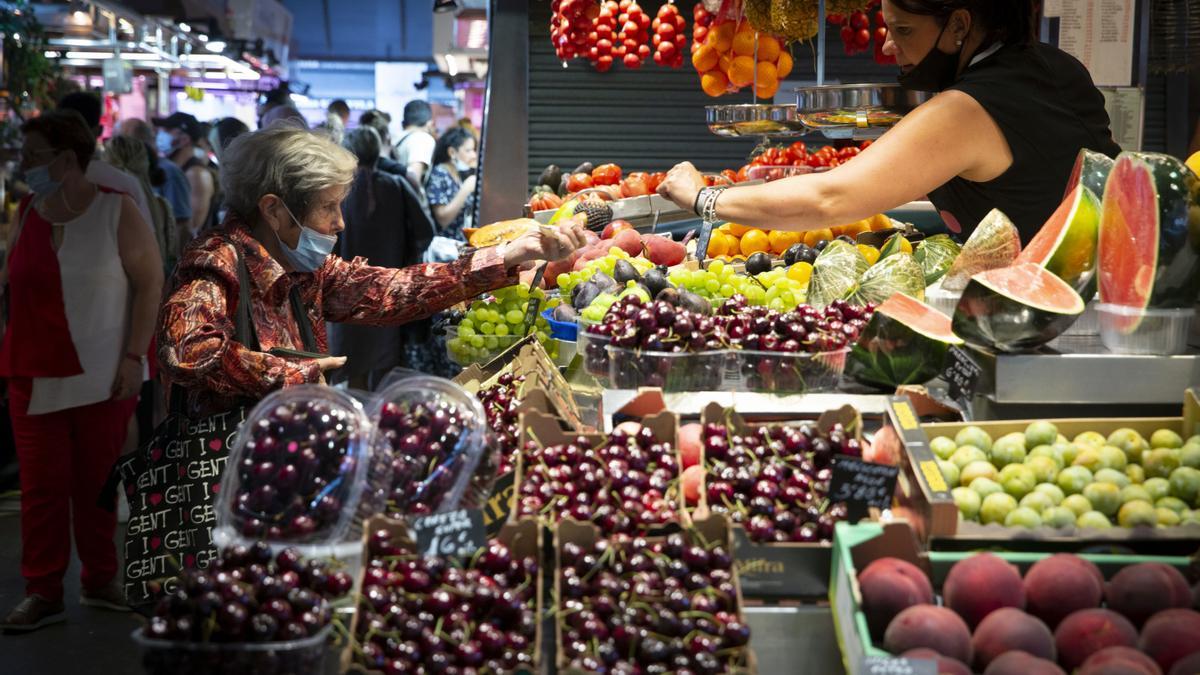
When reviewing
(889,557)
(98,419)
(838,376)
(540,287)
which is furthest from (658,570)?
(98,419)

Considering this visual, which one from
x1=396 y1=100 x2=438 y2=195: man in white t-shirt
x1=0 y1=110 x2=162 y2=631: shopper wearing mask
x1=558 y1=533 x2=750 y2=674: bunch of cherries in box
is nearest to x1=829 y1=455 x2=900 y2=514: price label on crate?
x1=558 y1=533 x2=750 y2=674: bunch of cherries in box

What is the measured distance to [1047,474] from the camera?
1932 millimetres

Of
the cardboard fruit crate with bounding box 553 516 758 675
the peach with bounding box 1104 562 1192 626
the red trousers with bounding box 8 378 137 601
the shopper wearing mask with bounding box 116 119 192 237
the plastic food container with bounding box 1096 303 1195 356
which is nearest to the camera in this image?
the peach with bounding box 1104 562 1192 626

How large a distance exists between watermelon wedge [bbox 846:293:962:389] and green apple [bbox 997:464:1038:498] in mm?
387

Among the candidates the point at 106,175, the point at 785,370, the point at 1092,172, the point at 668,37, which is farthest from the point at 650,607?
the point at 668,37

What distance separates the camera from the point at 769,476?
197cm

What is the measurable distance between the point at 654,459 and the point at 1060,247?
0.89 meters

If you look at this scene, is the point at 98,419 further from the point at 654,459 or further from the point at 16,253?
the point at 654,459

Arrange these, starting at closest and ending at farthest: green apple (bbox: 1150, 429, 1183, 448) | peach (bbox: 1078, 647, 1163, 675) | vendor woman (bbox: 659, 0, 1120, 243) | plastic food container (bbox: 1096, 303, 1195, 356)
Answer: peach (bbox: 1078, 647, 1163, 675) < green apple (bbox: 1150, 429, 1183, 448) < plastic food container (bbox: 1096, 303, 1195, 356) < vendor woman (bbox: 659, 0, 1120, 243)

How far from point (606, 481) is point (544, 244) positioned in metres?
1.55

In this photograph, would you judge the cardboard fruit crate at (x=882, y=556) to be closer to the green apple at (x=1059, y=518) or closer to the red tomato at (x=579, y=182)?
the green apple at (x=1059, y=518)

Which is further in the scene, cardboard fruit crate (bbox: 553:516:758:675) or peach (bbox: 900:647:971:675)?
cardboard fruit crate (bbox: 553:516:758:675)

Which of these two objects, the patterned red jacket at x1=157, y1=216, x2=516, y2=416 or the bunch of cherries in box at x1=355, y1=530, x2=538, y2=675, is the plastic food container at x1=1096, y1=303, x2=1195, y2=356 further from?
the patterned red jacket at x1=157, y1=216, x2=516, y2=416

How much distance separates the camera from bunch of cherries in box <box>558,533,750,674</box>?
156 centimetres
